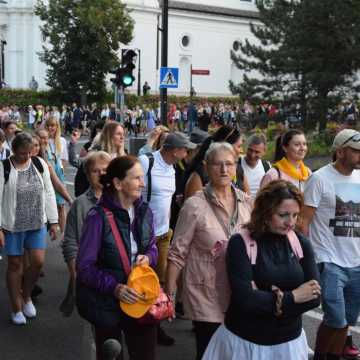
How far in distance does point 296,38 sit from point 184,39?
45.7m

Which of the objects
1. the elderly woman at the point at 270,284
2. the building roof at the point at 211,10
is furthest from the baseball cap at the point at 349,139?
the building roof at the point at 211,10

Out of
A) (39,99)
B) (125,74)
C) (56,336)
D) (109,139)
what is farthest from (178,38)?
(56,336)

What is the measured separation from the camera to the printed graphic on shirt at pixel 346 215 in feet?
19.2

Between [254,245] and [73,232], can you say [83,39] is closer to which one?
[73,232]

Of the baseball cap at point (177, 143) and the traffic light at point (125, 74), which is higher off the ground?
the traffic light at point (125, 74)

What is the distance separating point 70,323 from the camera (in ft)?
25.6

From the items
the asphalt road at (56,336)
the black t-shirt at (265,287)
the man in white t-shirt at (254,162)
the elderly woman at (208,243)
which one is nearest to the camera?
the black t-shirt at (265,287)

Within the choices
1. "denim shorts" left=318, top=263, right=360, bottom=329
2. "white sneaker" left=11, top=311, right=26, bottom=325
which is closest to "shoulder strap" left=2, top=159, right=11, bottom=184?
"white sneaker" left=11, top=311, right=26, bottom=325

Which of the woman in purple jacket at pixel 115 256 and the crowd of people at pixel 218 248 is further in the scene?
the woman in purple jacket at pixel 115 256

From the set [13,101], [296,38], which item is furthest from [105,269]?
[13,101]

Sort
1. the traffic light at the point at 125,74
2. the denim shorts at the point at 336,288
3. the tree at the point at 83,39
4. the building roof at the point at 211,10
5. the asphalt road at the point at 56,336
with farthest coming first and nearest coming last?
the building roof at the point at 211,10, the tree at the point at 83,39, the traffic light at the point at 125,74, the asphalt road at the point at 56,336, the denim shorts at the point at 336,288

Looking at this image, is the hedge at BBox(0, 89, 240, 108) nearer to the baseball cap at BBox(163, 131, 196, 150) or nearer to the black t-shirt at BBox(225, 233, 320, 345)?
the baseball cap at BBox(163, 131, 196, 150)

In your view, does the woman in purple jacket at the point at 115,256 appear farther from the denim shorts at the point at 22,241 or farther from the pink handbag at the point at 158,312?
the denim shorts at the point at 22,241

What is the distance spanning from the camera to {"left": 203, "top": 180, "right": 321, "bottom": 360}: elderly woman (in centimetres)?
411
